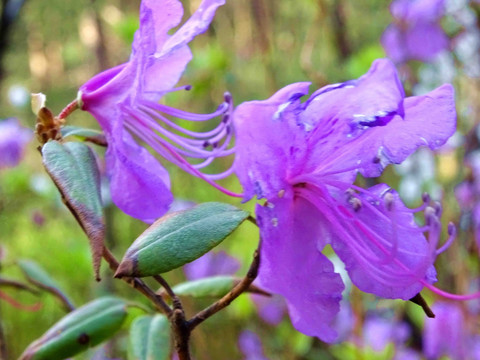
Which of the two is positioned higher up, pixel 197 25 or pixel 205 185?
pixel 197 25

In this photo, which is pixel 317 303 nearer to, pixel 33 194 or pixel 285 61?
pixel 33 194

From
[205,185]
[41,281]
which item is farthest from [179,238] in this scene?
[205,185]

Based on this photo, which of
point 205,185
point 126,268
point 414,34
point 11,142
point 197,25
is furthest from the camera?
point 205,185

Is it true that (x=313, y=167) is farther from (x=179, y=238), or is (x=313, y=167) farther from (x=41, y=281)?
(x=41, y=281)

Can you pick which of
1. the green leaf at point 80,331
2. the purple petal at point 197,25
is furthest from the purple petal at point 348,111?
the green leaf at point 80,331

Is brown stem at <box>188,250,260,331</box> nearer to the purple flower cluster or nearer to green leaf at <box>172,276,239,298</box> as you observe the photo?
the purple flower cluster

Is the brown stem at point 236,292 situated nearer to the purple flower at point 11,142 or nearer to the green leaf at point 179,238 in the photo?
the green leaf at point 179,238
